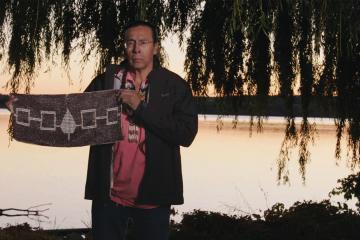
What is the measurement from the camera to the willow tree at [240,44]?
411 cm

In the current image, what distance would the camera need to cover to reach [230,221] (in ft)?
19.4

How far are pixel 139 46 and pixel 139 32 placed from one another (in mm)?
54

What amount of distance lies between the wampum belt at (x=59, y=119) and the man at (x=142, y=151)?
0.13 meters

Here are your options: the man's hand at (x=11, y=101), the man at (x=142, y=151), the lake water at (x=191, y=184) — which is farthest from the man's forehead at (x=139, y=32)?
the lake water at (x=191, y=184)

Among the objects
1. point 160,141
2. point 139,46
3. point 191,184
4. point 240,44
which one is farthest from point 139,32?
point 191,184

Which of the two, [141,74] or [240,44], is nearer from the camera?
[141,74]

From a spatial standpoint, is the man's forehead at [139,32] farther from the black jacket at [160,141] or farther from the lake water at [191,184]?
the lake water at [191,184]

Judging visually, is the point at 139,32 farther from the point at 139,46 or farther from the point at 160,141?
the point at 160,141

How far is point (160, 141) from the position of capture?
2.77m

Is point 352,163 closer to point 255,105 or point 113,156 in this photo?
point 255,105

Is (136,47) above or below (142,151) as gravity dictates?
above

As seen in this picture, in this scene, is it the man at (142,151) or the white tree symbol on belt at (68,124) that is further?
the white tree symbol on belt at (68,124)

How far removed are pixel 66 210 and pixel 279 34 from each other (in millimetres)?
7831

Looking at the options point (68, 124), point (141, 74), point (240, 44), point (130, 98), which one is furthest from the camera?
point (240, 44)
